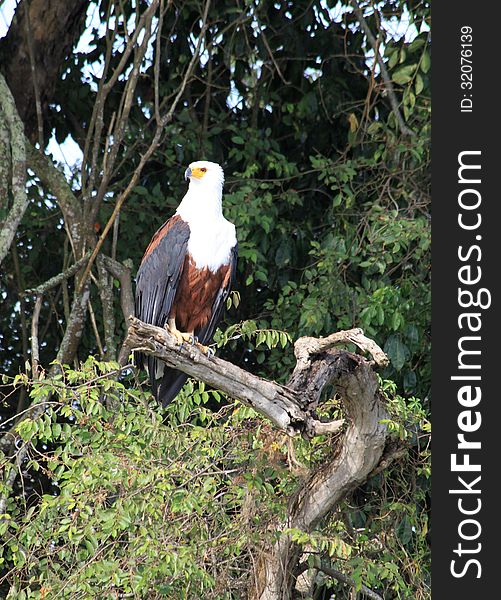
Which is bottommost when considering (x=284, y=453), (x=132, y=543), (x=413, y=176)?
(x=132, y=543)

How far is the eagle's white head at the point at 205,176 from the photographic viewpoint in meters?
4.14

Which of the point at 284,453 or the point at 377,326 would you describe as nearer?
the point at 284,453

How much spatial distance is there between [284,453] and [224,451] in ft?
1.00

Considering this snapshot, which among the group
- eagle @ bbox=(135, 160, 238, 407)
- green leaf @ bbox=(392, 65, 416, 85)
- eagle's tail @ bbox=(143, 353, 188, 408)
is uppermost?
green leaf @ bbox=(392, 65, 416, 85)

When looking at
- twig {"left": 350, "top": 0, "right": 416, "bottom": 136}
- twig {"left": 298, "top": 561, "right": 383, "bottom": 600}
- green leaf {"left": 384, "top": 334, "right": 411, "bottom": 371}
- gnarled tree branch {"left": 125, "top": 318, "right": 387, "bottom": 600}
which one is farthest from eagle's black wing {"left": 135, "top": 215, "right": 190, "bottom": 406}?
twig {"left": 350, "top": 0, "right": 416, "bottom": 136}

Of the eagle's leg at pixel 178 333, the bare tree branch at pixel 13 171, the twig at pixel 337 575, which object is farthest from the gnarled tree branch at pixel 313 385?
the bare tree branch at pixel 13 171

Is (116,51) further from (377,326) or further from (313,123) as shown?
(377,326)

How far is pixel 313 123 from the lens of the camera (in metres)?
5.86

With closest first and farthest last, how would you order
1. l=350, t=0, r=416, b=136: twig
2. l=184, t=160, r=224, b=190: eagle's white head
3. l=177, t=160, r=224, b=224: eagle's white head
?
l=177, t=160, r=224, b=224: eagle's white head, l=184, t=160, r=224, b=190: eagle's white head, l=350, t=0, r=416, b=136: twig

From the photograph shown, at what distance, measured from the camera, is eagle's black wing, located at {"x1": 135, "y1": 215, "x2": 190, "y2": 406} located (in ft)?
12.9

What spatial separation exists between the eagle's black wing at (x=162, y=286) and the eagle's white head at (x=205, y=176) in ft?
0.67

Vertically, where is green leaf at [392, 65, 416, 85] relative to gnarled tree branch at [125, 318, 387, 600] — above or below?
above

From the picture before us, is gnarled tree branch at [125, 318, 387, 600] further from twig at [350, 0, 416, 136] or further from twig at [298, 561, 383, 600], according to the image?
twig at [350, 0, 416, 136]

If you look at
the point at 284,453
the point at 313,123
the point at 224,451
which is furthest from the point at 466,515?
the point at 313,123
